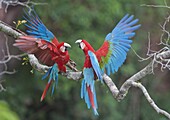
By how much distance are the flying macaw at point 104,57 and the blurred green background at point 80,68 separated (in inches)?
80.5

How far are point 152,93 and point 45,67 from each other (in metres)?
3.63

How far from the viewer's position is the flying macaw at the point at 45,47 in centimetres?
255

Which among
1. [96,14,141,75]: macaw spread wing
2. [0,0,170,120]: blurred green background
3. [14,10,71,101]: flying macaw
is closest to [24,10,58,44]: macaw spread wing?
[14,10,71,101]: flying macaw

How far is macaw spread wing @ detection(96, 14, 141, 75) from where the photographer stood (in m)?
2.74

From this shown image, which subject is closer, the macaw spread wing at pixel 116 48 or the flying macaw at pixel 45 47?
the flying macaw at pixel 45 47

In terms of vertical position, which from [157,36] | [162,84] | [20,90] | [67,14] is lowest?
[162,84]

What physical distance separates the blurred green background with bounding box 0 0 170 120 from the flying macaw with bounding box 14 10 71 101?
204 cm

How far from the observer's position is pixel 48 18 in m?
5.42

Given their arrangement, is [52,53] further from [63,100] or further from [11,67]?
[63,100]

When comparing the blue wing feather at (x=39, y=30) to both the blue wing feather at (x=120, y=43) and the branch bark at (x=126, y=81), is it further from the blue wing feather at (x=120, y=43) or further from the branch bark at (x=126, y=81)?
the blue wing feather at (x=120, y=43)

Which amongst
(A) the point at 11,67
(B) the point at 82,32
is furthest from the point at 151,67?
(A) the point at 11,67

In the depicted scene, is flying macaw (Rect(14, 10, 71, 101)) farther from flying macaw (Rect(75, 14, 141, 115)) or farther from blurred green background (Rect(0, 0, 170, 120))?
blurred green background (Rect(0, 0, 170, 120))

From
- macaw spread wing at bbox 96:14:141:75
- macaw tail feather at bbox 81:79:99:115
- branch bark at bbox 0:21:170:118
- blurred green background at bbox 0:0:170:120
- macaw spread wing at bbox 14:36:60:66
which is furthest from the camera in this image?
blurred green background at bbox 0:0:170:120

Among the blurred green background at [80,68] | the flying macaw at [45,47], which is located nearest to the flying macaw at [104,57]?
the flying macaw at [45,47]
